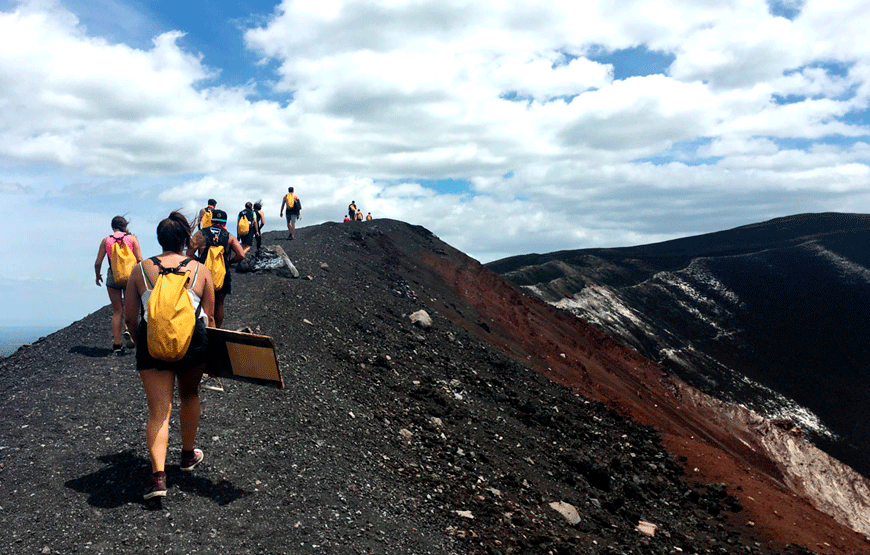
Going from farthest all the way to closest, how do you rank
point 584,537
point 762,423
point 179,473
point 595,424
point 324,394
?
point 762,423
point 595,424
point 324,394
point 584,537
point 179,473

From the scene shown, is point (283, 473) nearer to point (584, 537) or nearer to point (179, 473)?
point (179, 473)

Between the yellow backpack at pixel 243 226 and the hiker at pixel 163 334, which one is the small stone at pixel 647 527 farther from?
the yellow backpack at pixel 243 226

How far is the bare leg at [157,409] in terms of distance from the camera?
15.6ft

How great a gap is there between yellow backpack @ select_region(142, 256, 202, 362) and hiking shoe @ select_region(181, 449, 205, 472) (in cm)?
114

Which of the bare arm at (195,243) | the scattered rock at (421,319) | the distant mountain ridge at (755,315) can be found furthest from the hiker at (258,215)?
the distant mountain ridge at (755,315)

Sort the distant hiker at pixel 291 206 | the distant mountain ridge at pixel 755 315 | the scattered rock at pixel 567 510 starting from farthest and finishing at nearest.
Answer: the distant mountain ridge at pixel 755 315, the distant hiker at pixel 291 206, the scattered rock at pixel 567 510

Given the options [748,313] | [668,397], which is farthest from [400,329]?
[748,313]

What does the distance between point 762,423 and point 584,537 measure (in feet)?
95.7

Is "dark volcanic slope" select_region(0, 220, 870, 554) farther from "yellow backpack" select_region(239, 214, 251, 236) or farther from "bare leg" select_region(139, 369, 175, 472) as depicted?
"yellow backpack" select_region(239, 214, 251, 236)

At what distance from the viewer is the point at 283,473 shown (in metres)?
6.04

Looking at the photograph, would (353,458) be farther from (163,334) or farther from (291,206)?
(291,206)

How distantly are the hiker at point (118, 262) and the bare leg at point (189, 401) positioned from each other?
→ 4.00 metres

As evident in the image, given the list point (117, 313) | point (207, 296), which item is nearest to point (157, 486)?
point (207, 296)

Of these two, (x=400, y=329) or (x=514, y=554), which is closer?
(x=514, y=554)
